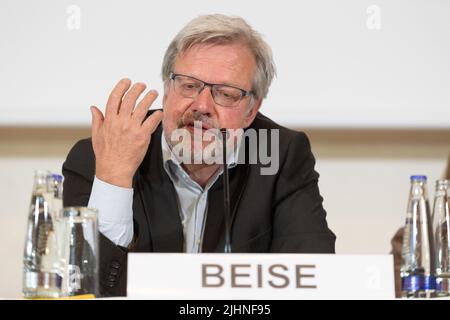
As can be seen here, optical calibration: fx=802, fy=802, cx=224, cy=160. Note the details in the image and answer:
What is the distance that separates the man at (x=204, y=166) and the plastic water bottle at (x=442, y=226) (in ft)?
1.25

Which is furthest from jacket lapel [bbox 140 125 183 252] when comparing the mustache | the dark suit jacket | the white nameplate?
the white nameplate

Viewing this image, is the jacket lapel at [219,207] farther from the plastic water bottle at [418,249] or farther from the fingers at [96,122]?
the plastic water bottle at [418,249]

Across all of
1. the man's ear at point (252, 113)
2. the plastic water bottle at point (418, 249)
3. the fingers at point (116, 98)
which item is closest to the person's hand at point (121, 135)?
the fingers at point (116, 98)

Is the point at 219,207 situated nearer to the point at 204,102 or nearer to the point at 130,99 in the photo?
the point at 204,102

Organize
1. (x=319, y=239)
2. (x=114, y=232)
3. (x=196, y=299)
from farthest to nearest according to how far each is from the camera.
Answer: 1. (x=319, y=239)
2. (x=114, y=232)
3. (x=196, y=299)

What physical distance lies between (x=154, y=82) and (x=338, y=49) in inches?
21.2

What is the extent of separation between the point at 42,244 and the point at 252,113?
1.04 meters

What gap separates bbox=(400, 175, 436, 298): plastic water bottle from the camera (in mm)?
1361

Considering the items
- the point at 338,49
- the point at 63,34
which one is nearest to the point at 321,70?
the point at 338,49

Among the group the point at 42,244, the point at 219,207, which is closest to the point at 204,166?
the point at 219,207

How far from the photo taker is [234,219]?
1.96 meters

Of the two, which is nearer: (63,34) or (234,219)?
(234,219)

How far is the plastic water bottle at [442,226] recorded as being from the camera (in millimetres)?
1431

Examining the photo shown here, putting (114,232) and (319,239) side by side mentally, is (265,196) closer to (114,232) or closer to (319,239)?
(319,239)
